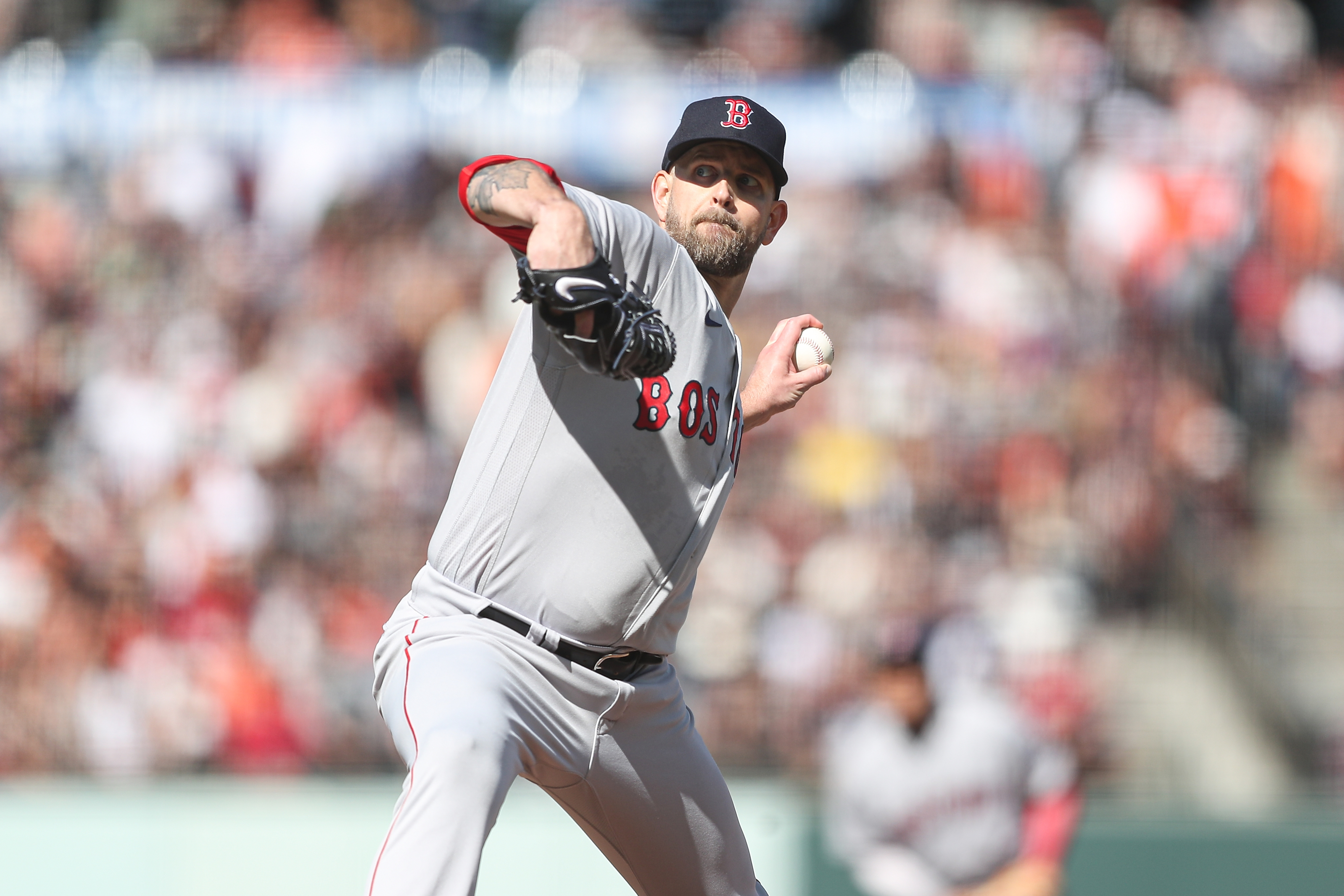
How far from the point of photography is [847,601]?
8.08 m

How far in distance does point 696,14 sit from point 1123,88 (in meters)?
2.98

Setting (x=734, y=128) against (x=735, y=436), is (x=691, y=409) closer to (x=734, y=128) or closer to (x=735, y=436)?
(x=735, y=436)

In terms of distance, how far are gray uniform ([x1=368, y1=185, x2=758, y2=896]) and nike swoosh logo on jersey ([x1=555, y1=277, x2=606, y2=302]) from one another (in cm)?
25

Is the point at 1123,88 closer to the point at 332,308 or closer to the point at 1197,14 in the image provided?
the point at 1197,14

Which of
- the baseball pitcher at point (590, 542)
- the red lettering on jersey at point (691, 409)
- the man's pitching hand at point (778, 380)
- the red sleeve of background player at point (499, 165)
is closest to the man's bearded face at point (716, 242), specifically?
the baseball pitcher at point (590, 542)

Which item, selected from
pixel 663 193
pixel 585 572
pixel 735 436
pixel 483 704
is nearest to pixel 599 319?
pixel 585 572

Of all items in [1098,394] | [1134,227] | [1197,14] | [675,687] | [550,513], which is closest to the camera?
[550,513]

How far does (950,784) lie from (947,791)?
37 millimetres

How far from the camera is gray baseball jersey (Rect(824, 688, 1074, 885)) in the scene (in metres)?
5.90

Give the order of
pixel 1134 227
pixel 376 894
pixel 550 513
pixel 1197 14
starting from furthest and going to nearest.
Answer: pixel 1197 14 → pixel 1134 227 → pixel 550 513 → pixel 376 894

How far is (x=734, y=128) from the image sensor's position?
12.2 feet

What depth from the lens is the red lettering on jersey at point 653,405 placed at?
3.37 metres

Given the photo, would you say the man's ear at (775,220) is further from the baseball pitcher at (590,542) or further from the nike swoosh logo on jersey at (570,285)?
the nike swoosh logo on jersey at (570,285)

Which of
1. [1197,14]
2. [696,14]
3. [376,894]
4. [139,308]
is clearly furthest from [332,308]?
[376,894]
